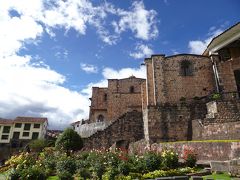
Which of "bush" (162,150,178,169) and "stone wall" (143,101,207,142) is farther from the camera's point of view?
"stone wall" (143,101,207,142)

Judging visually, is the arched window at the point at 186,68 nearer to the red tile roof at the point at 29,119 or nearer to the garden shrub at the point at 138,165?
the garden shrub at the point at 138,165

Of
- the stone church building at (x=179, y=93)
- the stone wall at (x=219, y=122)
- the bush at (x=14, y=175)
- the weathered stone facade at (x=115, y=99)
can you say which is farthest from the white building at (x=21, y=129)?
the bush at (x=14, y=175)

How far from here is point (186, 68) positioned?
27.5 m

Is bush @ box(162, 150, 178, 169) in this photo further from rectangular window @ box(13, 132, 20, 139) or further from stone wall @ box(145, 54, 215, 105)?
rectangular window @ box(13, 132, 20, 139)

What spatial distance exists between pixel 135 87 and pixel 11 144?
3462cm

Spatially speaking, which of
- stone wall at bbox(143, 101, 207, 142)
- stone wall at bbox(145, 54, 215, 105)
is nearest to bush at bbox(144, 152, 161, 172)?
stone wall at bbox(143, 101, 207, 142)

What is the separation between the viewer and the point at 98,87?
42.3 meters

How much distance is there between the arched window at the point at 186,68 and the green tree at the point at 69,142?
13903mm

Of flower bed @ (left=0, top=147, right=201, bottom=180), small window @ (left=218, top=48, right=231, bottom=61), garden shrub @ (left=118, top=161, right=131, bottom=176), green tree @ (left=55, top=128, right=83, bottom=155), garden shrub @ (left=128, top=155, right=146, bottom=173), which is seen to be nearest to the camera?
flower bed @ (left=0, top=147, right=201, bottom=180)

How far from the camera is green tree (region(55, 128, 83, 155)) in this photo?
2431 centimetres

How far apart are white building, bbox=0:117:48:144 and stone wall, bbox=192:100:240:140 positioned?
45.6 meters

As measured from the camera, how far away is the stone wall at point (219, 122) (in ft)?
53.4

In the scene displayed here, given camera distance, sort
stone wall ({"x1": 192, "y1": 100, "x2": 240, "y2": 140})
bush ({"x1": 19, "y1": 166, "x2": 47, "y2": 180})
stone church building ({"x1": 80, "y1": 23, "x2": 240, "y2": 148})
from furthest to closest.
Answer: stone church building ({"x1": 80, "y1": 23, "x2": 240, "y2": 148}) → stone wall ({"x1": 192, "y1": 100, "x2": 240, "y2": 140}) → bush ({"x1": 19, "y1": 166, "x2": 47, "y2": 180})

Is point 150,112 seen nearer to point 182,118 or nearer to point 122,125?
point 182,118
